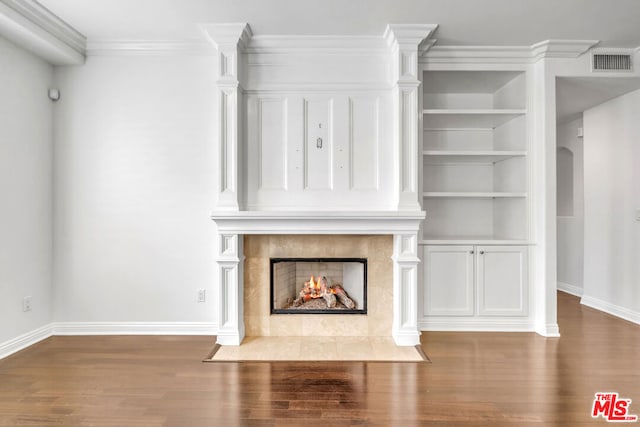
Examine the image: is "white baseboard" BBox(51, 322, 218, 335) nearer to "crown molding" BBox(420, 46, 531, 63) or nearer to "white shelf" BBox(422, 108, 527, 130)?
"white shelf" BBox(422, 108, 527, 130)

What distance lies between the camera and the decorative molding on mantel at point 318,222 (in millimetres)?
3176

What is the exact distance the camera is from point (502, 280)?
11.9 ft

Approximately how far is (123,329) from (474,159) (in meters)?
3.67

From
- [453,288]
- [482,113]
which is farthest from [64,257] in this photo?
[482,113]

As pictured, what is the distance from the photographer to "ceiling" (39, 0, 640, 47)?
285 cm

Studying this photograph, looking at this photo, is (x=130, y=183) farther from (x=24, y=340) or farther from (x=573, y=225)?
(x=573, y=225)

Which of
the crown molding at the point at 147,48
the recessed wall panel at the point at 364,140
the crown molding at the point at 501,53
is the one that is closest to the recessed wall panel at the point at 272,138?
the recessed wall panel at the point at 364,140

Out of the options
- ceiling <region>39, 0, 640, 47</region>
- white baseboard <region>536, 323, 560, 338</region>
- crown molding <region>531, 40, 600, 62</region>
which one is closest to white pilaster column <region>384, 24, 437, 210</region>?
ceiling <region>39, 0, 640, 47</region>

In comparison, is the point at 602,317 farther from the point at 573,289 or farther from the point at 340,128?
the point at 340,128

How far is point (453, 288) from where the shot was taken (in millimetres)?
3617

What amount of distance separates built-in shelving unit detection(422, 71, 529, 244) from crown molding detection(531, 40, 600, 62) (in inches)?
8.9

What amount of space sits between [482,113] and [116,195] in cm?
340

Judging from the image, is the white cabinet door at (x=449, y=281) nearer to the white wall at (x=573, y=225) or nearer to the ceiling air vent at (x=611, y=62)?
the ceiling air vent at (x=611, y=62)

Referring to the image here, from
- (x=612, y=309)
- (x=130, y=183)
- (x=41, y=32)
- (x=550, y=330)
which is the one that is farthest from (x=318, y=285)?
(x=612, y=309)
